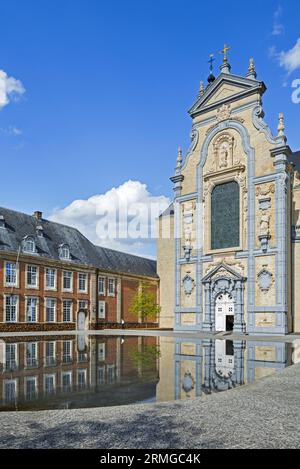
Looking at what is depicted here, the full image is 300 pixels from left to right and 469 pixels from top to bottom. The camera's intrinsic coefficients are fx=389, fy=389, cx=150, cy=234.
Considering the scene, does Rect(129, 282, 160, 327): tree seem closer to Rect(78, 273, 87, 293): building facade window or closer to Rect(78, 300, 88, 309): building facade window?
Rect(78, 300, 88, 309): building facade window

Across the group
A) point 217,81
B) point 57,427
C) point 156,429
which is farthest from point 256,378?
point 217,81

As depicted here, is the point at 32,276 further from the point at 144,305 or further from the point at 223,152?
the point at 223,152

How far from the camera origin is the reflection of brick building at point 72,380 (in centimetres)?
832

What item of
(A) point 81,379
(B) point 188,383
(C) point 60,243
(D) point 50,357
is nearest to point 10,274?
(C) point 60,243

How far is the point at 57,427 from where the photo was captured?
6.07m

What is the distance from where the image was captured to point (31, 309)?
1396 inches

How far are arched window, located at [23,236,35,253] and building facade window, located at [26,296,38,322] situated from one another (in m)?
4.40

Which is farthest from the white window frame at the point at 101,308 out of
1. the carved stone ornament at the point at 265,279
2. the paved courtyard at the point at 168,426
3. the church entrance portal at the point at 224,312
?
the paved courtyard at the point at 168,426

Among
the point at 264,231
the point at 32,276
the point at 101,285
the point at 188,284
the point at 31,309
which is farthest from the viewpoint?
the point at 101,285

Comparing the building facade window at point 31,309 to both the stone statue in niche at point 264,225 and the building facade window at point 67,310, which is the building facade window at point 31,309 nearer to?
the building facade window at point 67,310

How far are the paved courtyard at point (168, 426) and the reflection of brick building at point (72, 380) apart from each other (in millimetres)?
1231

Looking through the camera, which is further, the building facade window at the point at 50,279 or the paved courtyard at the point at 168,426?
the building facade window at the point at 50,279

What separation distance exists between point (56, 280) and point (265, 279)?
19953mm

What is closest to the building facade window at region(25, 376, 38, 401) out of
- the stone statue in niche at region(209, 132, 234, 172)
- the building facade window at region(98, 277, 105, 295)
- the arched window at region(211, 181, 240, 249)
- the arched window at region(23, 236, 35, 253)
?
the arched window at region(211, 181, 240, 249)
